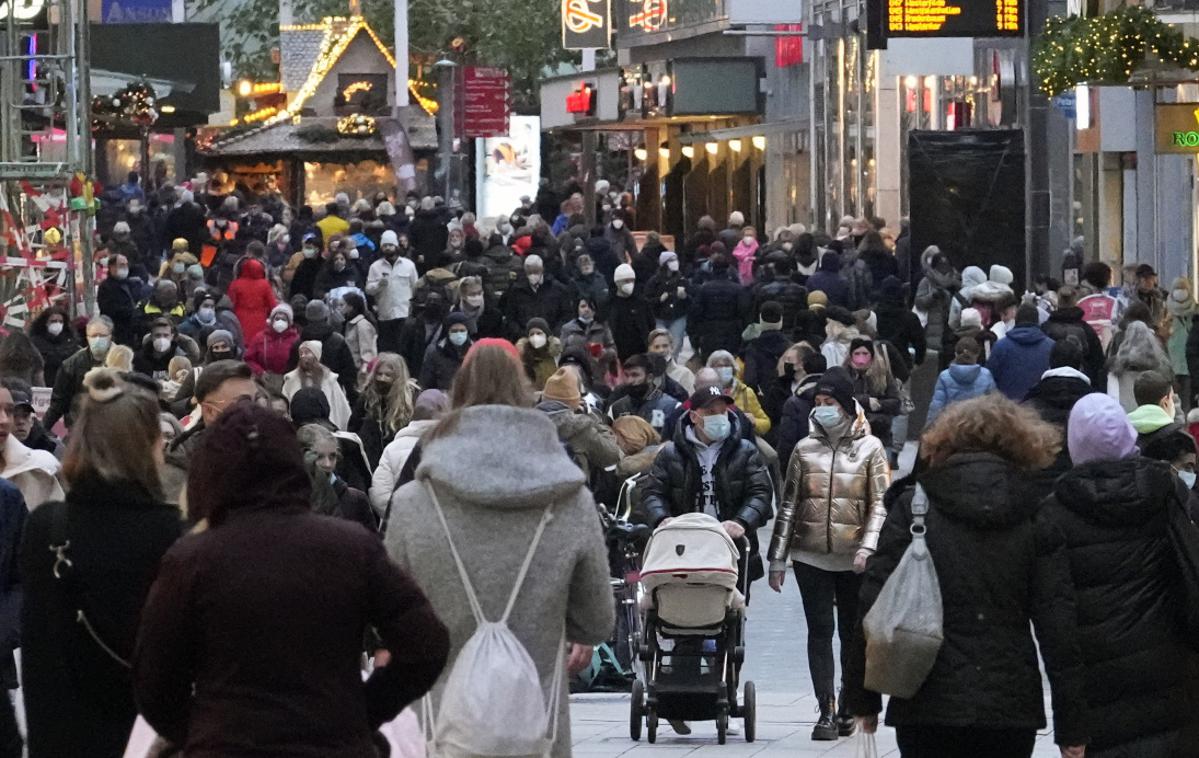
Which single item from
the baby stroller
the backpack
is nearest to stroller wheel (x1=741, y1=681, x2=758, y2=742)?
the baby stroller

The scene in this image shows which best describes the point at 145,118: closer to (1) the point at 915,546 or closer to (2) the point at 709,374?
(2) the point at 709,374

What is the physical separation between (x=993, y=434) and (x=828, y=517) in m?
4.24

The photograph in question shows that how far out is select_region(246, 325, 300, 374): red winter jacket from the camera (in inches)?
805

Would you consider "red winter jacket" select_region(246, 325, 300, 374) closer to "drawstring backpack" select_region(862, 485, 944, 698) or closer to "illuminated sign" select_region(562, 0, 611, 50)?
"drawstring backpack" select_region(862, 485, 944, 698)

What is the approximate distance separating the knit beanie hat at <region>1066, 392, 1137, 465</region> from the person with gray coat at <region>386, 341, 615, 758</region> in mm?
1671

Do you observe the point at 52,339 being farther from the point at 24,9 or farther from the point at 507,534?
the point at 507,534

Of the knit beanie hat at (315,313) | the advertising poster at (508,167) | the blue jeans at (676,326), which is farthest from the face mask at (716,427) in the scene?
the advertising poster at (508,167)

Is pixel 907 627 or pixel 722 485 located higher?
pixel 907 627

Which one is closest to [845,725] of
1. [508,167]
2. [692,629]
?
[692,629]

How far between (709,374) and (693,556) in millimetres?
5033

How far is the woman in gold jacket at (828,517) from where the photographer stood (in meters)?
11.5

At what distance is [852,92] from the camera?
4541 cm

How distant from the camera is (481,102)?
50.0 meters

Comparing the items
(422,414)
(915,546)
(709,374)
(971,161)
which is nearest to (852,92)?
(971,161)
